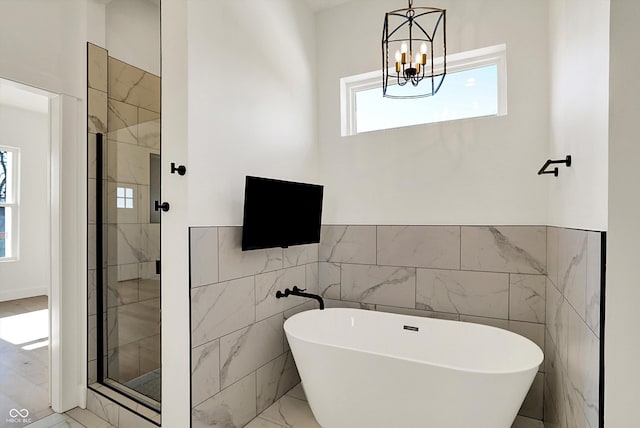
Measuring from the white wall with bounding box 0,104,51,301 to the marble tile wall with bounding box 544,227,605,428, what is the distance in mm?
6182

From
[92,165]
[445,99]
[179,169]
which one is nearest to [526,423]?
[445,99]

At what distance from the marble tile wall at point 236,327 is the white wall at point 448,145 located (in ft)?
2.94

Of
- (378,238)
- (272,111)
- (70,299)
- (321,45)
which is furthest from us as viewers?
(321,45)

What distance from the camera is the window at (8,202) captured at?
5.07 m

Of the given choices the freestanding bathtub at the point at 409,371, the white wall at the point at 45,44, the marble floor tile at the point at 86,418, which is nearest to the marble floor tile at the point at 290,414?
the freestanding bathtub at the point at 409,371

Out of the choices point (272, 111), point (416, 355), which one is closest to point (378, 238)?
point (416, 355)

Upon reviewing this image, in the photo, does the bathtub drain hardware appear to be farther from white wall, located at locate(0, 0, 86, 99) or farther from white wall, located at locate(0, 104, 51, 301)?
white wall, located at locate(0, 104, 51, 301)

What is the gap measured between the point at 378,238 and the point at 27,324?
4.15 meters

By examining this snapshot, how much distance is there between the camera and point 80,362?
2.33 m

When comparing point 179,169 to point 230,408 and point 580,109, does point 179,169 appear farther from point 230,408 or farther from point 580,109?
point 580,109

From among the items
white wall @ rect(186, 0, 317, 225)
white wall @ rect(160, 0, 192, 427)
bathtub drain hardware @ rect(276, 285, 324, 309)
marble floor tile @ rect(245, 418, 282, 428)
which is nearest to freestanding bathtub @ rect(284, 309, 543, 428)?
bathtub drain hardware @ rect(276, 285, 324, 309)

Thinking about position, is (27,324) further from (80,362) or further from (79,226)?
(79,226)

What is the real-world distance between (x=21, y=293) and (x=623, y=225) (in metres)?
6.90

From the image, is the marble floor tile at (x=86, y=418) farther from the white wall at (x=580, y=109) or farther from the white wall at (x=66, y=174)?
the white wall at (x=580, y=109)
